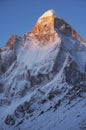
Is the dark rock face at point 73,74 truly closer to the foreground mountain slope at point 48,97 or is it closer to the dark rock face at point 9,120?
the foreground mountain slope at point 48,97

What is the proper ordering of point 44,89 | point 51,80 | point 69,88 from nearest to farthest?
point 69,88
point 44,89
point 51,80

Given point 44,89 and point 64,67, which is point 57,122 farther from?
point 64,67

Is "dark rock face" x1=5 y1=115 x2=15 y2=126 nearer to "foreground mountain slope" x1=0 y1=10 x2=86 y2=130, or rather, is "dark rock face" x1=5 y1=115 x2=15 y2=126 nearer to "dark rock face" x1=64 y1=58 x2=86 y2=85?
"foreground mountain slope" x1=0 y1=10 x2=86 y2=130

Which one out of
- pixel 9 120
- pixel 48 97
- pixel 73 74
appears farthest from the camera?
pixel 73 74

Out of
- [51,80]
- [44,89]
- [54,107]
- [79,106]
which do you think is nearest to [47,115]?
[54,107]

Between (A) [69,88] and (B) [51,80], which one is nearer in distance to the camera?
(A) [69,88]

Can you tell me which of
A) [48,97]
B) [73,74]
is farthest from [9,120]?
[73,74]

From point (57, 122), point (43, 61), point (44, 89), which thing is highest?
point (43, 61)

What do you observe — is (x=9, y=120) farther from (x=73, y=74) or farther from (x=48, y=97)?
(x=73, y=74)

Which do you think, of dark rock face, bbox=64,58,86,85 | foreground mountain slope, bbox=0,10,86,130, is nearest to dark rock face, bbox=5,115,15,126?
foreground mountain slope, bbox=0,10,86,130

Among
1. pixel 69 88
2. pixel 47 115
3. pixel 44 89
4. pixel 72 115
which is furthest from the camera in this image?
pixel 44 89

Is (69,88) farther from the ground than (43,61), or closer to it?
closer to it
